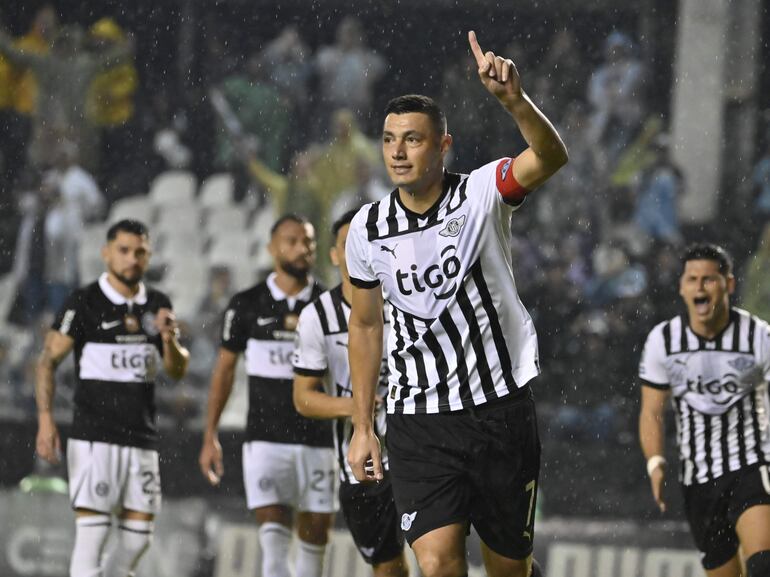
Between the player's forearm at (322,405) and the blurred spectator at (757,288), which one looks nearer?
the player's forearm at (322,405)

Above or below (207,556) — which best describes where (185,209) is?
above

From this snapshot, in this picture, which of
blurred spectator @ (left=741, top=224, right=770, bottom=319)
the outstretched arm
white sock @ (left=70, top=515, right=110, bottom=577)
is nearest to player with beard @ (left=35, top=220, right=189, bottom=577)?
white sock @ (left=70, top=515, right=110, bottom=577)

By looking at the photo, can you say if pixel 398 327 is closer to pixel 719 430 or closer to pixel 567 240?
pixel 719 430

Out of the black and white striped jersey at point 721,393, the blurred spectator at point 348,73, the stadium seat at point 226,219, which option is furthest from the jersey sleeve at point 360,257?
the blurred spectator at point 348,73

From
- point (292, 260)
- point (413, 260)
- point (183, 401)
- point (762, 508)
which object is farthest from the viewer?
point (183, 401)

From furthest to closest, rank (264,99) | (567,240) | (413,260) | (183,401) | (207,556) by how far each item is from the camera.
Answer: (264,99), (567,240), (183,401), (207,556), (413,260)

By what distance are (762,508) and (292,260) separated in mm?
2669

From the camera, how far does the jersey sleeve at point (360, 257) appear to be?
4594 mm

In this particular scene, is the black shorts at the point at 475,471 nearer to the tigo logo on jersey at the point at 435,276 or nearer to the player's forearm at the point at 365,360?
the player's forearm at the point at 365,360

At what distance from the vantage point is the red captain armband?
14.3 ft

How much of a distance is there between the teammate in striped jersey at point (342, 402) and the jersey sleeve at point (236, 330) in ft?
3.62

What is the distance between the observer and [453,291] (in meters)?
4.47

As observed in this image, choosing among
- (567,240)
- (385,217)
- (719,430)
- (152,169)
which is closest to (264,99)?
(152,169)

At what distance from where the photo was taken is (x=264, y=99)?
1298 cm
